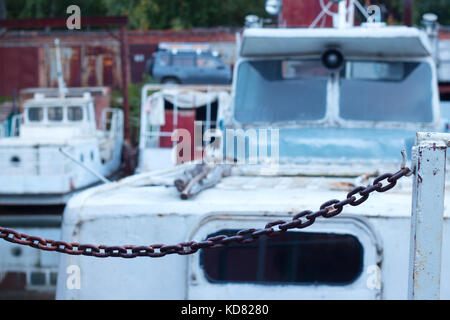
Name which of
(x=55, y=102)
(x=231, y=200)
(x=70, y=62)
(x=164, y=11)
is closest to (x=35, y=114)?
(x=55, y=102)

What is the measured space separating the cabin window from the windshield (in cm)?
192

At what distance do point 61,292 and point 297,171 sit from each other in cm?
185

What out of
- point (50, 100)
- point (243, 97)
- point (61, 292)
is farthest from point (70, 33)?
point (61, 292)

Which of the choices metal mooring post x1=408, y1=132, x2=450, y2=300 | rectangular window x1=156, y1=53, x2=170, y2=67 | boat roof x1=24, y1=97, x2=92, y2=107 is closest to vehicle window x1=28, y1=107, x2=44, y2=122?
boat roof x1=24, y1=97, x2=92, y2=107

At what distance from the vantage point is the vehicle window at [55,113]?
15875mm

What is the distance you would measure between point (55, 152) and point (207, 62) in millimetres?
13244

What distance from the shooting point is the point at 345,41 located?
5.11 meters

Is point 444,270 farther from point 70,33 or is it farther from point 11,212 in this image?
point 70,33

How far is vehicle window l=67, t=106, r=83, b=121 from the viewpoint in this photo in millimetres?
15898

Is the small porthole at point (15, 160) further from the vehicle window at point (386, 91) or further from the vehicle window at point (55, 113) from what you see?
the vehicle window at point (386, 91)

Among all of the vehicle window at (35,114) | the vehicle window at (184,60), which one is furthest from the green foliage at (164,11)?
the vehicle window at (35,114)

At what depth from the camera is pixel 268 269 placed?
3.37m

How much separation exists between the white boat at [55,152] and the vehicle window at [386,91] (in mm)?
7120
